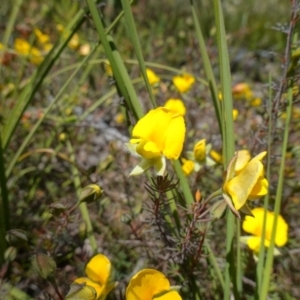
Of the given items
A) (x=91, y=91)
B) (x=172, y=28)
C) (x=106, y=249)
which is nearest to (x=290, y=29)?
(x=106, y=249)

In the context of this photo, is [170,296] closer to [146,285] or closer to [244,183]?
[146,285]

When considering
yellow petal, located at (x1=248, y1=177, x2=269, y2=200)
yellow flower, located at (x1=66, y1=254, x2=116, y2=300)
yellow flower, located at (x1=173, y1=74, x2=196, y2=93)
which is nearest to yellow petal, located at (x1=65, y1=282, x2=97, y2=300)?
yellow flower, located at (x1=66, y1=254, x2=116, y2=300)

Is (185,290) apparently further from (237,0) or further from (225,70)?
(237,0)

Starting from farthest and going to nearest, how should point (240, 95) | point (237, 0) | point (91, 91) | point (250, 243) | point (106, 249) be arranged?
1. point (237, 0)
2. point (91, 91)
3. point (240, 95)
4. point (106, 249)
5. point (250, 243)

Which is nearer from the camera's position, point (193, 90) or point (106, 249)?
point (106, 249)

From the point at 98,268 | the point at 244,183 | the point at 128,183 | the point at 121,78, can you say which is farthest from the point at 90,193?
the point at 128,183

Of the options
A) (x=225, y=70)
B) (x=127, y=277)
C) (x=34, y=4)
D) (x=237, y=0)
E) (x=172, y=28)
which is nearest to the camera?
(x=225, y=70)

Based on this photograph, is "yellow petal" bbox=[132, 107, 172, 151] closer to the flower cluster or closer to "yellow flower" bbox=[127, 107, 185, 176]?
"yellow flower" bbox=[127, 107, 185, 176]
